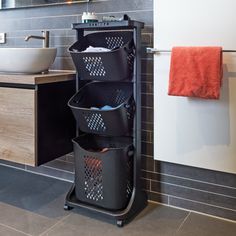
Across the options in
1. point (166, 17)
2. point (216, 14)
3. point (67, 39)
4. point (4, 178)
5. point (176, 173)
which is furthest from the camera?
point (4, 178)

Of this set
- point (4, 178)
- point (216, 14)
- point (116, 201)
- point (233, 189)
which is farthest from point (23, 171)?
point (216, 14)

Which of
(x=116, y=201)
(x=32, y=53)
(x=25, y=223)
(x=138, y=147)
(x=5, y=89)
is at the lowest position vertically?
(x=25, y=223)

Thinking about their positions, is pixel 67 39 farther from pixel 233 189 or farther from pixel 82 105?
pixel 233 189

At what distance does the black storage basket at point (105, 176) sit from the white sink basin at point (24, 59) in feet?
1.59

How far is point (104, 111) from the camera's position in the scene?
171 cm

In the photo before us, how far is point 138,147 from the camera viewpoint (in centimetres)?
187

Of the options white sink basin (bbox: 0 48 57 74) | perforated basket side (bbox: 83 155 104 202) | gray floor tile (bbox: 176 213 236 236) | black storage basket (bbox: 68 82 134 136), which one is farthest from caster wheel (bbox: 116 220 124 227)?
white sink basin (bbox: 0 48 57 74)

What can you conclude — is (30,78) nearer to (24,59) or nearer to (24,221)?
(24,59)

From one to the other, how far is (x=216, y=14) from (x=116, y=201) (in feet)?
3.56

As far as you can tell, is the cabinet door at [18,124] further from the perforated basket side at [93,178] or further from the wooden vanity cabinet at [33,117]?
the perforated basket side at [93,178]

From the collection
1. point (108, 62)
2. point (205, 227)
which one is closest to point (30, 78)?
point (108, 62)

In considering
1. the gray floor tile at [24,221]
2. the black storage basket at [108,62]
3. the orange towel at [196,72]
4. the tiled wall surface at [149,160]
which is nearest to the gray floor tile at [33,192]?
the gray floor tile at [24,221]

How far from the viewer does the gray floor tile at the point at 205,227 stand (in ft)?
5.67

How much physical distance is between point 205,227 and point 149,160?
1.65 feet
